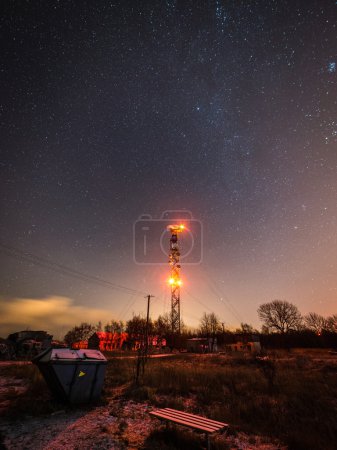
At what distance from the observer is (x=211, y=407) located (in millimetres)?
8648

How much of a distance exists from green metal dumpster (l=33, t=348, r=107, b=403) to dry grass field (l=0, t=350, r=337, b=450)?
39 cm

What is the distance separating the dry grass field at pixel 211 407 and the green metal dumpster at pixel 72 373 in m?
0.39

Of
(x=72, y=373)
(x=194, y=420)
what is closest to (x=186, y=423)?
(x=194, y=420)

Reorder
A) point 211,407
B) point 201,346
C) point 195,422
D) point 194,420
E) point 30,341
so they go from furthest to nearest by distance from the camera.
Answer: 1. point 201,346
2. point 30,341
3. point 211,407
4. point 194,420
5. point 195,422

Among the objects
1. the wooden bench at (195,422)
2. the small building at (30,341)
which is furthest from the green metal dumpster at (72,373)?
the small building at (30,341)

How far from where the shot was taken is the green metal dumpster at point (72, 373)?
25.5ft

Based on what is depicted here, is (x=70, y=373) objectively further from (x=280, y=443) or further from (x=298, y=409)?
(x=298, y=409)

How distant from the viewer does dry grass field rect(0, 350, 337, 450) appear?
597 centimetres

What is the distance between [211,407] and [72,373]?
467cm

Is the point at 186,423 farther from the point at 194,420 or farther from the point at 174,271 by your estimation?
the point at 174,271

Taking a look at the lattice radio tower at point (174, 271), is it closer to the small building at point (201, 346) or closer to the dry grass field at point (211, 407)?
the small building at point (201, 346)

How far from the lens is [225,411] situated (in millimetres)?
8023

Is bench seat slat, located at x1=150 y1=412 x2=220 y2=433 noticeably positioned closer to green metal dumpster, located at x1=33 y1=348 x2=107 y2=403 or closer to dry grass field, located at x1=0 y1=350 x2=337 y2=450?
dry grass field, located at x1=0 y1=350 x2=337 y2=450

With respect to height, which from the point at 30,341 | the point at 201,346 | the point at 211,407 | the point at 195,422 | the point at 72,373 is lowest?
the point at 211,407
